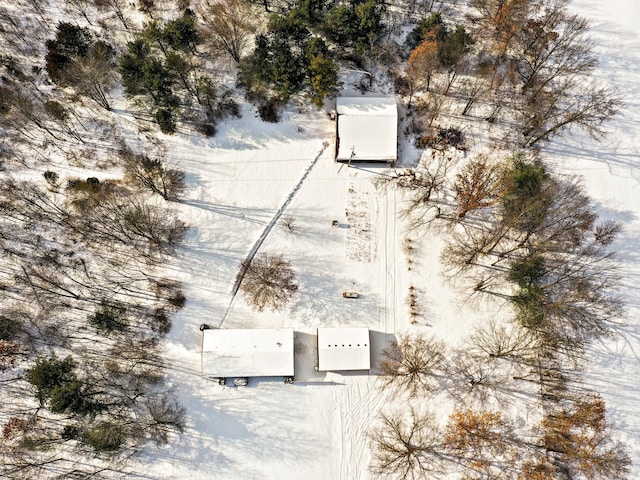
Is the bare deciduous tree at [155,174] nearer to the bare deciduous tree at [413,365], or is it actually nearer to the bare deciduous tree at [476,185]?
the bare deciduous tree at [413,365]

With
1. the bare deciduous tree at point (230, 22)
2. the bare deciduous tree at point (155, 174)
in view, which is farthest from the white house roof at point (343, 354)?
the bare deciduous tree at point (230, 22)

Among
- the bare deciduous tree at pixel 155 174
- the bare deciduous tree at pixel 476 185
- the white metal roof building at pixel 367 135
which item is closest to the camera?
the bare deciduous tree at pixel 476 185

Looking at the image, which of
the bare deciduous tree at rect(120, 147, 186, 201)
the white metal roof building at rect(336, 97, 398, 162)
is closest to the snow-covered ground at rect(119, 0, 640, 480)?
the bare deciduous tree at rect(120, 147, 186, 201)

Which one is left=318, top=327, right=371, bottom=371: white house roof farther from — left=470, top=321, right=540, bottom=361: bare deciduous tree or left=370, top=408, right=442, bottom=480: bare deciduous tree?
left=470, top=321, right=540, bottom=361: bare deciduous tree

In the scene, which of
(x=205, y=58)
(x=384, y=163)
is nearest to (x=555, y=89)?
(x=384, y=163)

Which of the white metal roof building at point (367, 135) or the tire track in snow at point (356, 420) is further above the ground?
the white metal roof building at point (367, 135)

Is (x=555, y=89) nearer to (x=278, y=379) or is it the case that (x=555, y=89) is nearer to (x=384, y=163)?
(x=384, y=163)
